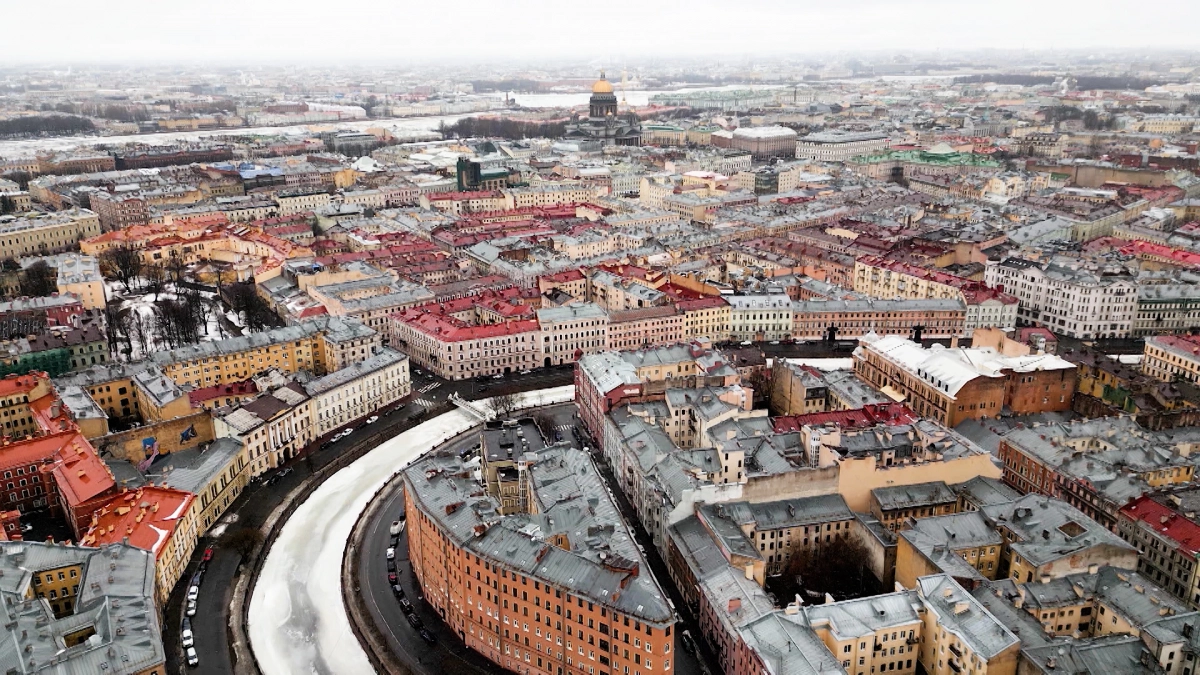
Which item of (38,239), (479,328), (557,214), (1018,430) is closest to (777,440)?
(1018,430)

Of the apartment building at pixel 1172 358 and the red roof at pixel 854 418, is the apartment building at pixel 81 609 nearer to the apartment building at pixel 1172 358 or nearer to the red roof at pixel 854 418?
the red roof at pixel 854 418

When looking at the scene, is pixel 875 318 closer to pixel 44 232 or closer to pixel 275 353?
pixel 275 353

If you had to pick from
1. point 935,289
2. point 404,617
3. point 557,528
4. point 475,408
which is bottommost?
point 404,617

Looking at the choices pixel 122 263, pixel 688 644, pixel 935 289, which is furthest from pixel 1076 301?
pixel 122 263

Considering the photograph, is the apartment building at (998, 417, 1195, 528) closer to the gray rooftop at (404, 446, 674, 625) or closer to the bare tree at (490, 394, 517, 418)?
the gray rooftop at (404, 446, 674, 625)

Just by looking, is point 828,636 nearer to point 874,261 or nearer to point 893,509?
point 893,509

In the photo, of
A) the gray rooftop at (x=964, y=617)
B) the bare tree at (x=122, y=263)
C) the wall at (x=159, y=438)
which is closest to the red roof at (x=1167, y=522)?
the gray rooftop at (x=964, y=617)
